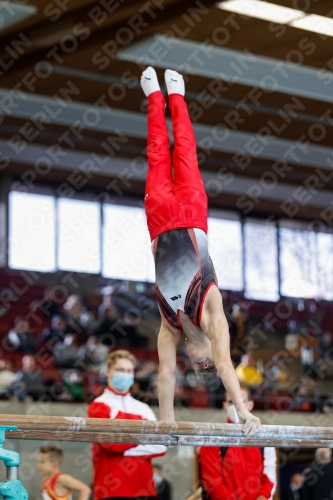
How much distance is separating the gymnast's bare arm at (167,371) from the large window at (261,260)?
1284cm

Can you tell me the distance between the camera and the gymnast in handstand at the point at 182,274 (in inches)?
185

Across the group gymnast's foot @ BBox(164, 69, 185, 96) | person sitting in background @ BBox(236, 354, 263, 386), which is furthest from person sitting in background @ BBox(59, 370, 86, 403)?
gymnast's foot @ BBox(164, 69, 185, 96)

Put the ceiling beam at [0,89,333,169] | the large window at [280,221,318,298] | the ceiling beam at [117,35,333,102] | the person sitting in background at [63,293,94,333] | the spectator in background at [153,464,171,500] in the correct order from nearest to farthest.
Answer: the spectator in background at [153,464,171,500]
the ceiling beam at [117,35,333,102]
the ceiling beam at [0,89,333,169]
the person sitting in background at [63,293,94,333]
the large window at [280,221,318,298]

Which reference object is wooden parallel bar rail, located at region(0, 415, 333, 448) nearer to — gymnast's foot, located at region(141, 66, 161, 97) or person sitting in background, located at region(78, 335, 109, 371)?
gymnast's foot, located at region(141, 66, 161, 97)

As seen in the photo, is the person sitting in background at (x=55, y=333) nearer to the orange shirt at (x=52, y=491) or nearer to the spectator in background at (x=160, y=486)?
the spectator in background at (x=160, y=486)

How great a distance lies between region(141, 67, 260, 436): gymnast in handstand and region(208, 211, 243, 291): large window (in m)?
11.9

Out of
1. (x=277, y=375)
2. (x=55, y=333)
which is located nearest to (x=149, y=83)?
(x=55, y=333)

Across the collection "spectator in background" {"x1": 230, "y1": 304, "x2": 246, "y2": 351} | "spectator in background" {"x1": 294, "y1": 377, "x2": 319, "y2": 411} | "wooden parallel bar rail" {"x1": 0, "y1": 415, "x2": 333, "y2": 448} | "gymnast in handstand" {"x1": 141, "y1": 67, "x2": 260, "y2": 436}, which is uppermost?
"spectator in background" {"x1": 230, "y1": 304, "x2": 246, "y2": 351}

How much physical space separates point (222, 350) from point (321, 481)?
124 inches

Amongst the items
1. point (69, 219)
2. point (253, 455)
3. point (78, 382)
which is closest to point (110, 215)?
point (69, 219)

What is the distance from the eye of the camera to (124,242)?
1634cm

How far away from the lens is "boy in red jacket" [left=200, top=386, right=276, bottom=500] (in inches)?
205

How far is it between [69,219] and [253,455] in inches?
436

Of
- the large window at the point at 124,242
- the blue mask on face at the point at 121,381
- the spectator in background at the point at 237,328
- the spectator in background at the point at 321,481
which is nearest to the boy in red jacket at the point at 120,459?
the blue mask on face at the point at 121,381
